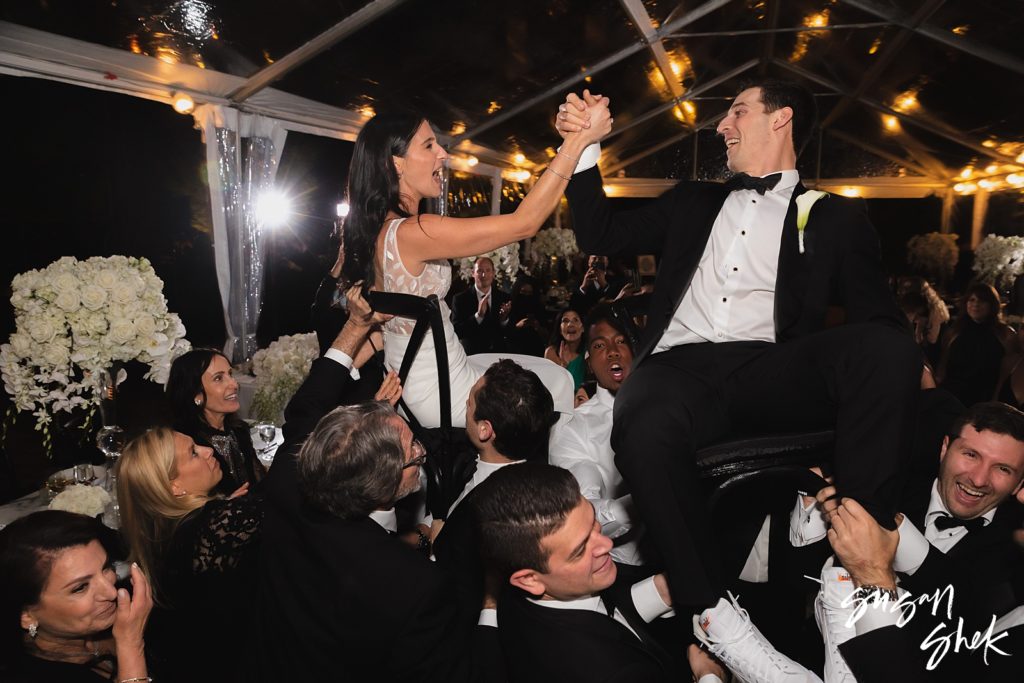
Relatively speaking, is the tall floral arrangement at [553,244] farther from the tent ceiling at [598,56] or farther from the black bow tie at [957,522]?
the black bow tie at [957,522]

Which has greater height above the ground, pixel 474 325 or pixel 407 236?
pixel 407 236

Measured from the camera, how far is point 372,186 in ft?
8.42

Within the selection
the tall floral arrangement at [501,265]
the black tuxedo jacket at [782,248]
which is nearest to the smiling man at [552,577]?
the black tuxedo jacket at [782,248]

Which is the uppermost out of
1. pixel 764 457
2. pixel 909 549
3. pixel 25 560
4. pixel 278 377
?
pixel 764 457

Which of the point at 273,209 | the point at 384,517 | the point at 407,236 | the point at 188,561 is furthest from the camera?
the point at 273,209

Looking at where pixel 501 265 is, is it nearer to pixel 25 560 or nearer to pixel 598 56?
pixel 598 56

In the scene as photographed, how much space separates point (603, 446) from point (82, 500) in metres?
2.16

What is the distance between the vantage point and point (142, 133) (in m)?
6.29

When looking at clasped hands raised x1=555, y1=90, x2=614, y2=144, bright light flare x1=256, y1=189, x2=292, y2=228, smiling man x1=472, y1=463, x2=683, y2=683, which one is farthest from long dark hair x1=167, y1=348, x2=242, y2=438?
bright light flare x1=256, y1=189, x2=292, y2=228

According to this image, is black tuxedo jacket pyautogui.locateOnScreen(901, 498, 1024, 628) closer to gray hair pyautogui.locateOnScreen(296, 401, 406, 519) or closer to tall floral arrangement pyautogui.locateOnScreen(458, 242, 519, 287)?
gray hair pyautogui.locateOnScreen(296, 401, 406, 519)

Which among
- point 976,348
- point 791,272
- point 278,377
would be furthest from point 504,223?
point 976,348

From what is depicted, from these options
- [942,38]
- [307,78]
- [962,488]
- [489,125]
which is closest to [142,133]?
[307,78]

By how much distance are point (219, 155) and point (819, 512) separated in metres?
5.62

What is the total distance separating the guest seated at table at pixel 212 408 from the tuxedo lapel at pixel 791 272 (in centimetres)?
244
